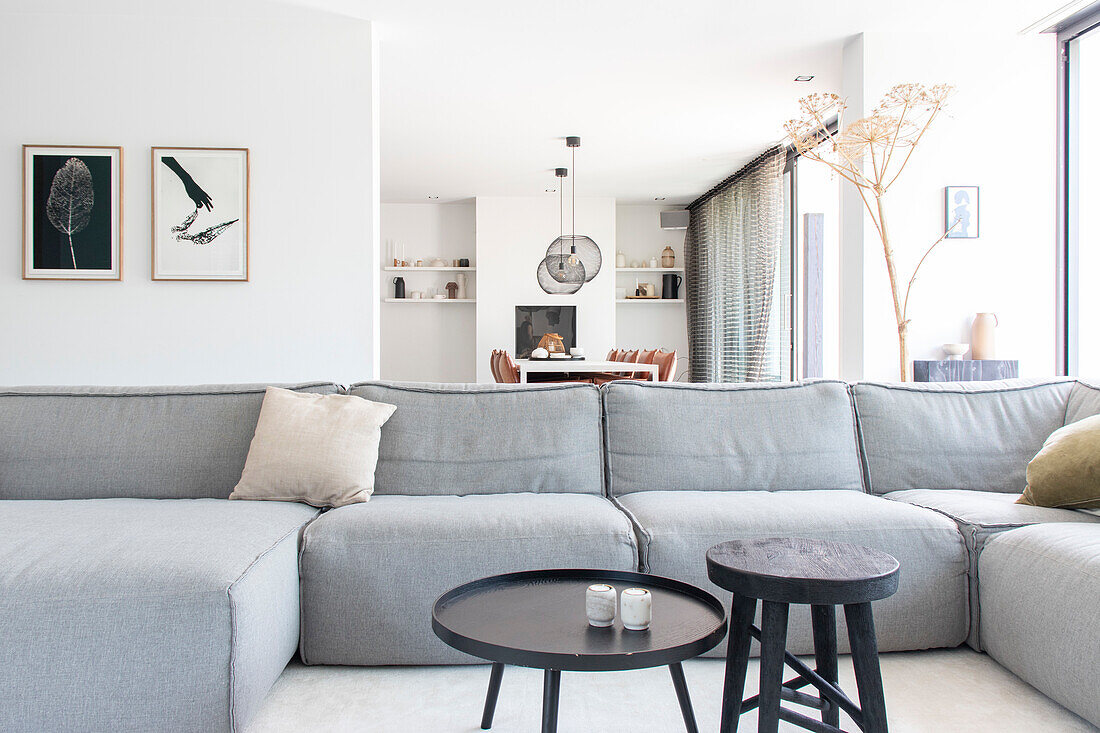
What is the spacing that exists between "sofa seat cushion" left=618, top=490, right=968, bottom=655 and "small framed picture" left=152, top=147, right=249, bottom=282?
2.88 m

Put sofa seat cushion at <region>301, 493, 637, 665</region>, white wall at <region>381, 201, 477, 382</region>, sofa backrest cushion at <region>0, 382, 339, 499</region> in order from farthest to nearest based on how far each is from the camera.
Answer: white wall at <region>381, 201, 477, 382</region> → sofa backrest cushion at <region>0, 382, 339, 499</region> → sofa seat cushion at <region>301, 493, 637, 665</region>

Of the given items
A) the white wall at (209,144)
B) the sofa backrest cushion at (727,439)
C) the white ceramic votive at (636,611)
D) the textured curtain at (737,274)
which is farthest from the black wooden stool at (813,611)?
the textured curtain at (737,274)

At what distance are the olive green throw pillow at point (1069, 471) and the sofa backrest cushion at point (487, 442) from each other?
54.8 inches

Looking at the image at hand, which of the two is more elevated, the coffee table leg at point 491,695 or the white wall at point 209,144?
the white wall at point 209,144

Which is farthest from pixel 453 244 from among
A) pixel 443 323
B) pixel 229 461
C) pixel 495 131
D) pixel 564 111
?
pixel 229 461

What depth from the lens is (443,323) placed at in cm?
948

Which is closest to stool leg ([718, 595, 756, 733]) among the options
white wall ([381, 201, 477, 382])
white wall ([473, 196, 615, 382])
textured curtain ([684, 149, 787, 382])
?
textured curtain ([684, 149, 787, 382])

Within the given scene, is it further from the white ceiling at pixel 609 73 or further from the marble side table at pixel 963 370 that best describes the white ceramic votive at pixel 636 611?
the white ceiling at pixel 609 73

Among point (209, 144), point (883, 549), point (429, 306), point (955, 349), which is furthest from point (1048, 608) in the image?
point (429, 306)

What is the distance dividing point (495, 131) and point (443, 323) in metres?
3.56

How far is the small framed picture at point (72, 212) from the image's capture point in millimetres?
3953

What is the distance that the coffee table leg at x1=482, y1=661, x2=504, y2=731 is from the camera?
1713 mm

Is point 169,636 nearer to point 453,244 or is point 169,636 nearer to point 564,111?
point 564,111

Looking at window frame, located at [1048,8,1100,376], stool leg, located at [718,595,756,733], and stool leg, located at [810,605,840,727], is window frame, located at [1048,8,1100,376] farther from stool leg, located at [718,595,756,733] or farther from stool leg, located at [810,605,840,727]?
stool leg, located at [718,595,756,733]
